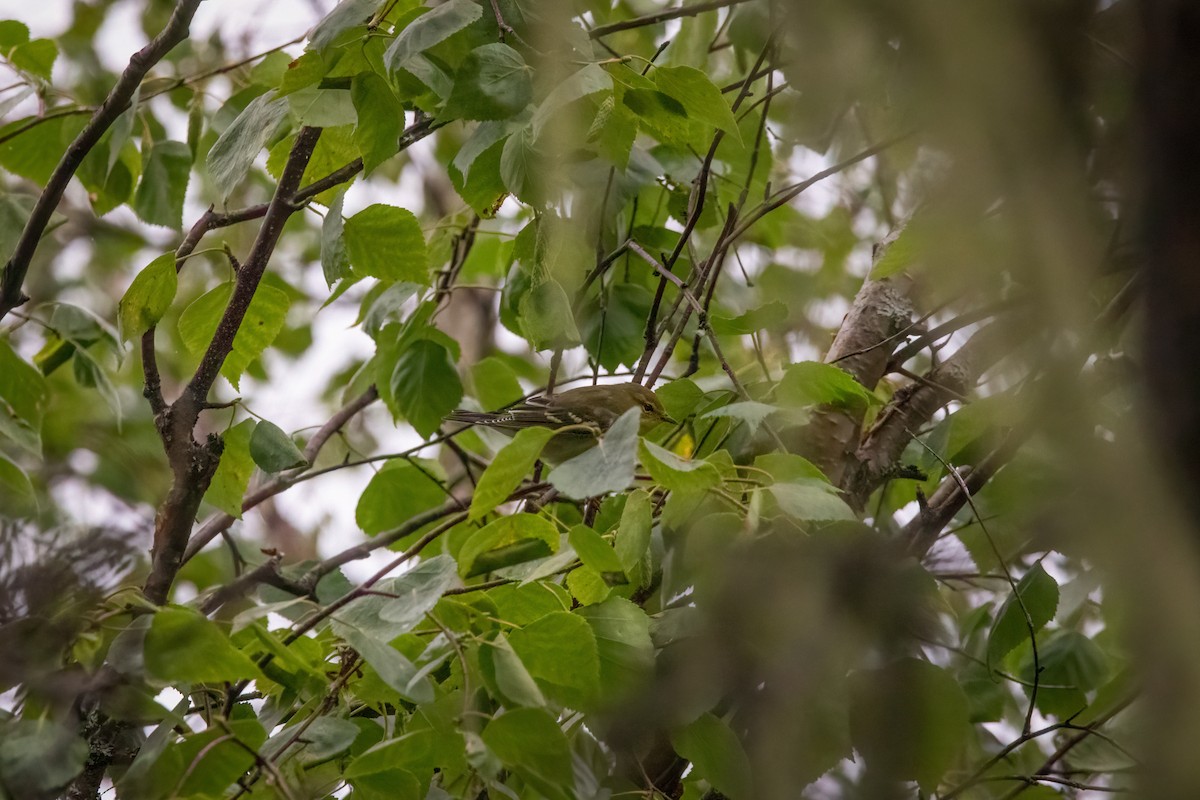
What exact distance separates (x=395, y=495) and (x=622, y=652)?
3.45ft

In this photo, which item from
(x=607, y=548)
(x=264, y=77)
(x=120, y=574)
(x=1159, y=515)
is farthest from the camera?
(x=264, y=77)

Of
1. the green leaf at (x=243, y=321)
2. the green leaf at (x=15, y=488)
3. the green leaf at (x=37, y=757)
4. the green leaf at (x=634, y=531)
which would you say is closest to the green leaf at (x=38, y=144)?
the green leaf at (x=15, y=488)

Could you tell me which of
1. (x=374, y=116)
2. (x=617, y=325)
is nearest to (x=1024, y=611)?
(x=617, y=325)

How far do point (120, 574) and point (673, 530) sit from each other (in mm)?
739

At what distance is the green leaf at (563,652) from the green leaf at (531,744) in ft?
0.46

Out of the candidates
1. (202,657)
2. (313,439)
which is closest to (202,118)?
(313,439)

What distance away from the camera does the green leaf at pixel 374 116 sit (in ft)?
Answer: 4.54

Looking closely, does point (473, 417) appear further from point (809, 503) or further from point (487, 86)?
point (809, 503)

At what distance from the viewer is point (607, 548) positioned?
1.22 metres

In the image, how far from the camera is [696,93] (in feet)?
4.74

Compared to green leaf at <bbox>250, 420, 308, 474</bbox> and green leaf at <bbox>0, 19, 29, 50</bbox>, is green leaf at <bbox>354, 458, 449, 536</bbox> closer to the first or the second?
green leaf at <bbox>250, 420, 308, 474</bbox>

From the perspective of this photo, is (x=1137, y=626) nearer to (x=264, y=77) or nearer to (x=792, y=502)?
(x=792, y=502)

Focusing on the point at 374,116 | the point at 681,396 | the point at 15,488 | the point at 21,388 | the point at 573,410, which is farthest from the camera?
the point at 573,410

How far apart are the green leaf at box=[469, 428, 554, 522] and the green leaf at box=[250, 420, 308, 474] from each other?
399 mm
